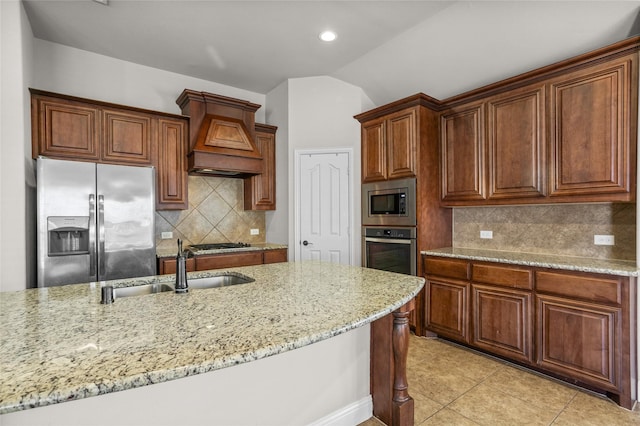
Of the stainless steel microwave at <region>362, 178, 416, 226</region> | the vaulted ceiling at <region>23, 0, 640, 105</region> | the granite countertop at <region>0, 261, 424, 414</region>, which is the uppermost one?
the vaulted ceiling at <region>23, 0, 640, 105</region>

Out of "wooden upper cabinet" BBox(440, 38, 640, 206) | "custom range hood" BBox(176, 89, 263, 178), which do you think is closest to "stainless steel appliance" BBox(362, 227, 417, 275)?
"wooden upper cabinet" BBox(440, 38, 640, 206)

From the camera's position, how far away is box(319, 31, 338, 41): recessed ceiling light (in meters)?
3.12

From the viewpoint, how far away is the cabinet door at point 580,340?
2121 millimetres

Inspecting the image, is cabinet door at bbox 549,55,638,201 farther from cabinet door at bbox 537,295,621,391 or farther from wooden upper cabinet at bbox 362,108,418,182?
wooden upper cabinet at bbox 362,108,418,182

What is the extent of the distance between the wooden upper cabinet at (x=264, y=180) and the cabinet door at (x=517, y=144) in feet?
8.25

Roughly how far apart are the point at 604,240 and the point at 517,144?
1.01 m

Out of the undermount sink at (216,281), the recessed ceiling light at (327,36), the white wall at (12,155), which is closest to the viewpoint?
the undermount sink at (216,281)

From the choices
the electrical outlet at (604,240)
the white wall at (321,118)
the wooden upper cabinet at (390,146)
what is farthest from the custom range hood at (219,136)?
the electrical outlet at (604,240)

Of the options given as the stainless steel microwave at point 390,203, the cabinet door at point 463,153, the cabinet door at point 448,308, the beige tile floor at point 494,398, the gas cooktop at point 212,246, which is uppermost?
the cabinet door at point 463,153

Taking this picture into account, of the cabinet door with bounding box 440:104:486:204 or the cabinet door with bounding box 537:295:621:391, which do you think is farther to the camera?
the cabinet door with bounding box 440:104:486:204

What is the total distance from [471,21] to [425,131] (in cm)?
100

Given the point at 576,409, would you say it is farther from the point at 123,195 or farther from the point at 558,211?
the point at 123,195

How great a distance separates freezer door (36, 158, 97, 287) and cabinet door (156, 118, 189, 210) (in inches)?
28.9

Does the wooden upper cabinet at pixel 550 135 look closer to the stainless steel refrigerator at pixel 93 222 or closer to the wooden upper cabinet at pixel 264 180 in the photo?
the wooden upper cabinet at pixel 264 180
